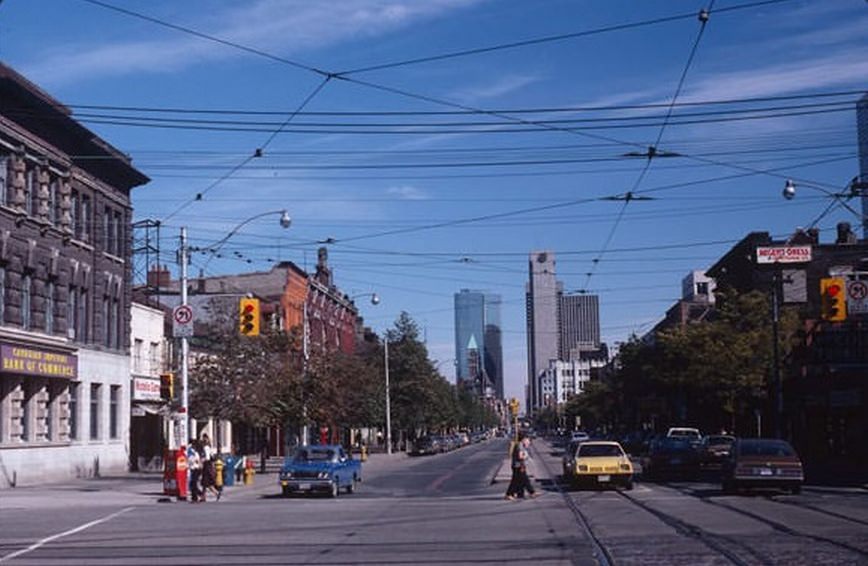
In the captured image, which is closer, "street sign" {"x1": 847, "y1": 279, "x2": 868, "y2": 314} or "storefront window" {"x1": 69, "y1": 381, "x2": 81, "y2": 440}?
"street sign" {"x1": 847, "y1": 279, "x2": 868, "y2": 314}

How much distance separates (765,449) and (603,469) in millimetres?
5340

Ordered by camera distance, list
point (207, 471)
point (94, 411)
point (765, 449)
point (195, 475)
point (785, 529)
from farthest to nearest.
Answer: point (94, 411) → point (207, 471) → point (195, 475) → point (765, 449) → point (785, 529)

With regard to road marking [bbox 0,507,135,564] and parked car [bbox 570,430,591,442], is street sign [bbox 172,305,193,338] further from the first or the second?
parked car [bbox 570,430,591,442]

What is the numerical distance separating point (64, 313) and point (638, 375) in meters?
57.9

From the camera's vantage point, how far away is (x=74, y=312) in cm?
5038

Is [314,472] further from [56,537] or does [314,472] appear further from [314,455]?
[56,537]

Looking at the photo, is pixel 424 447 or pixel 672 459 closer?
pixel 672 459

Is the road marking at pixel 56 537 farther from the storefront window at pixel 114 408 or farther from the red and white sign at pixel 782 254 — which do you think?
the red and white sign at pixel 782 254

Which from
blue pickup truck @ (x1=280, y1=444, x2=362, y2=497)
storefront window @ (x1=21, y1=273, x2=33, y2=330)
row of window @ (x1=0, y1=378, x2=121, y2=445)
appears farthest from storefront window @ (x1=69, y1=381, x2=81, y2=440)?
blue pickup truck @ (x1=280, y1=444, x2=362, y2=497)

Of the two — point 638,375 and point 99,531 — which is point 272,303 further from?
point 99,531

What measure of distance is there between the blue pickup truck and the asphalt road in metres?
0.47

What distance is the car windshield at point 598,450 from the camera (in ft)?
125

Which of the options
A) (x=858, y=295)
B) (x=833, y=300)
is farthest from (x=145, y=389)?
(x=833, y=300)

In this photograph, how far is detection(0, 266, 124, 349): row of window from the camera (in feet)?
149
